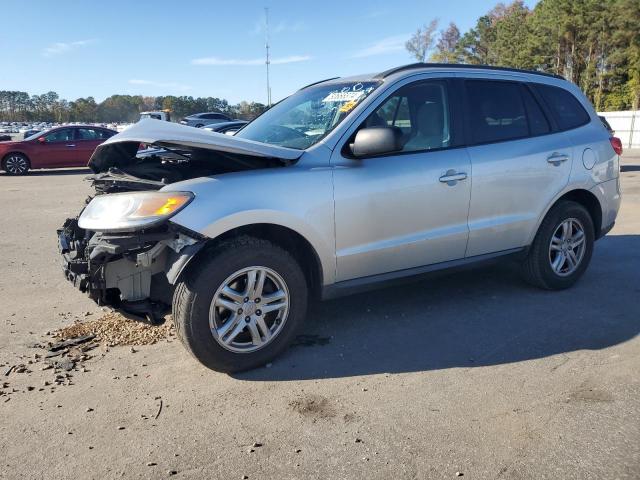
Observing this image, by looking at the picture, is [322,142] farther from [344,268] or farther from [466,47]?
[466,47]

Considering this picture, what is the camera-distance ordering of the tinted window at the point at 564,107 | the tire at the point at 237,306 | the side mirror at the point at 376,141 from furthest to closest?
1. the tinted window at the point at 564,107
2. the side mirror at the point at 376,141
3. the tire at the point at 237,306

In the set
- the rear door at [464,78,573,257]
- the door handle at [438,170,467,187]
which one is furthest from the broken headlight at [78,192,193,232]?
the rear door at [464,78,573,257]

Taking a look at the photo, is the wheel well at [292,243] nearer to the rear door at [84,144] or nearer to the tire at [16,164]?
the rear door at [84,144]

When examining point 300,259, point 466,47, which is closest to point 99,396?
point 300,259

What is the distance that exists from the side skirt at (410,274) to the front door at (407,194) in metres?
0.04

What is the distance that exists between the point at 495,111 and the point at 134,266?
3.17 m

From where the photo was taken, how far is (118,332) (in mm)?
4289

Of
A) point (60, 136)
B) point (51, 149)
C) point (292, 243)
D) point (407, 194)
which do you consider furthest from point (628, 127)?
point (292, 243)

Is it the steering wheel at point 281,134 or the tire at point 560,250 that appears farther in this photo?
the tire at point 560,250

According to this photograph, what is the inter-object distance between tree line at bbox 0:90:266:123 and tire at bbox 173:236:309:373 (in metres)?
43.4

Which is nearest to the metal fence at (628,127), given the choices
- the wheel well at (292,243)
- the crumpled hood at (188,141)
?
the wheel well at (292,243)

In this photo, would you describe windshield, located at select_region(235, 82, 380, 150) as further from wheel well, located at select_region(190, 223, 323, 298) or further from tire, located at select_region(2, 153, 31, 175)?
tire, located at select_region(2, 153, 31, 175)

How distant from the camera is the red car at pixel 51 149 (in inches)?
691

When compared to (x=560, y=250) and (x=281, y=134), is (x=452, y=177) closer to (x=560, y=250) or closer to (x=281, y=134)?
(x=281, y=134)
